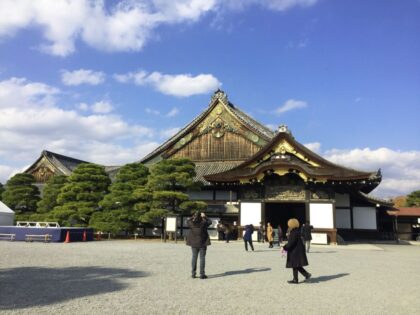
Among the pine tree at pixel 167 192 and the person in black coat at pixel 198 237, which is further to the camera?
the pine tree at pixel 167 192

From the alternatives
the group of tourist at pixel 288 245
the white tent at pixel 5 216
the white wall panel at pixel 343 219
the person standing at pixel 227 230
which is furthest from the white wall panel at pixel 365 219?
the white tent at pixel 5 216

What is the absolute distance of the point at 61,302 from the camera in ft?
22.0

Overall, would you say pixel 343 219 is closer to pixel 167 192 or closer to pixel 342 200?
pixel 342 200

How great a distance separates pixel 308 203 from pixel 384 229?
60.1 feet

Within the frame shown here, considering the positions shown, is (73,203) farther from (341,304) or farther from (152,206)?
(341,304)

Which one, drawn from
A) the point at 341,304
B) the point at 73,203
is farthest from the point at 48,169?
the point at 341,304

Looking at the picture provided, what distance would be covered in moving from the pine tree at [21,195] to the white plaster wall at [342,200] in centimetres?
2581

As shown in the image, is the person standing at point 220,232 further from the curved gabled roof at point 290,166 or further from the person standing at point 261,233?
the curved gabled roof at point 290,166

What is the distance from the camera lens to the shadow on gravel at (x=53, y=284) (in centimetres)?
691

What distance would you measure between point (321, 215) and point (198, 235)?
1662 centimetres

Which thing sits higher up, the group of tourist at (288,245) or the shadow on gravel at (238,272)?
the group of tourist at (288,245)

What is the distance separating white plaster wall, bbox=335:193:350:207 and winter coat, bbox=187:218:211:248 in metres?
20.0

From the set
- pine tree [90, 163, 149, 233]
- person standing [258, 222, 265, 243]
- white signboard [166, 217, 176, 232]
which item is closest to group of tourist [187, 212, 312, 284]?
white signboard [166, 217, 176, 232]

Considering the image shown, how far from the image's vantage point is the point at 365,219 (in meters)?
27.7
